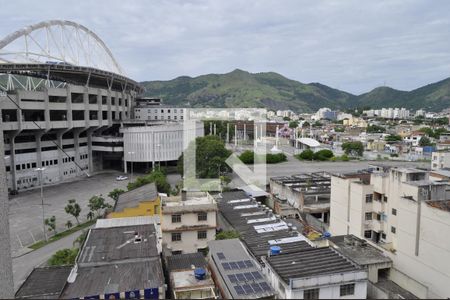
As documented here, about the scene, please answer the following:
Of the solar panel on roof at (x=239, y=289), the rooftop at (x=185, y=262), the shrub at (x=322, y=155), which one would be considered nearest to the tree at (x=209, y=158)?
the shrub at (x=322, y=155)

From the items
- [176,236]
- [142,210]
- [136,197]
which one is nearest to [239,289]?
[176,236]

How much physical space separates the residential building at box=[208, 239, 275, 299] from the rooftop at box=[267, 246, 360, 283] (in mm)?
586

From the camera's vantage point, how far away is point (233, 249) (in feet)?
33.7

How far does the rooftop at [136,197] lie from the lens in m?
17.0

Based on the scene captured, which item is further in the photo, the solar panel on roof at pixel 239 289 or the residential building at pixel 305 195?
the residential building at pixel 305 195

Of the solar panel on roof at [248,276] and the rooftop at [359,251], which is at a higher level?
the solar panel on roof at [248,276]

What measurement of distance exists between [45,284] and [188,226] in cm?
551

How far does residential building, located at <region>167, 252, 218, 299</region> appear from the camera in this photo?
845 cm

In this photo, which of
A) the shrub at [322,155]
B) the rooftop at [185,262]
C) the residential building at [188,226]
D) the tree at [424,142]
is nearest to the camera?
the rooftop at [185,262]

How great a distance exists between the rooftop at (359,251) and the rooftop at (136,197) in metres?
9.00

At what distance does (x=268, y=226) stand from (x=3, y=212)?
30.8 ft

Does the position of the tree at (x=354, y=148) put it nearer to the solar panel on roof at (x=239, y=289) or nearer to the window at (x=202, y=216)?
the window at (x=202, y=216)

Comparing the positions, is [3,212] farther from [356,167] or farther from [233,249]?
[356,167]

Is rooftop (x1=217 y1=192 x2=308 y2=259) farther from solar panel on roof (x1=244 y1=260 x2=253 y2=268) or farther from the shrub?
the shrub
